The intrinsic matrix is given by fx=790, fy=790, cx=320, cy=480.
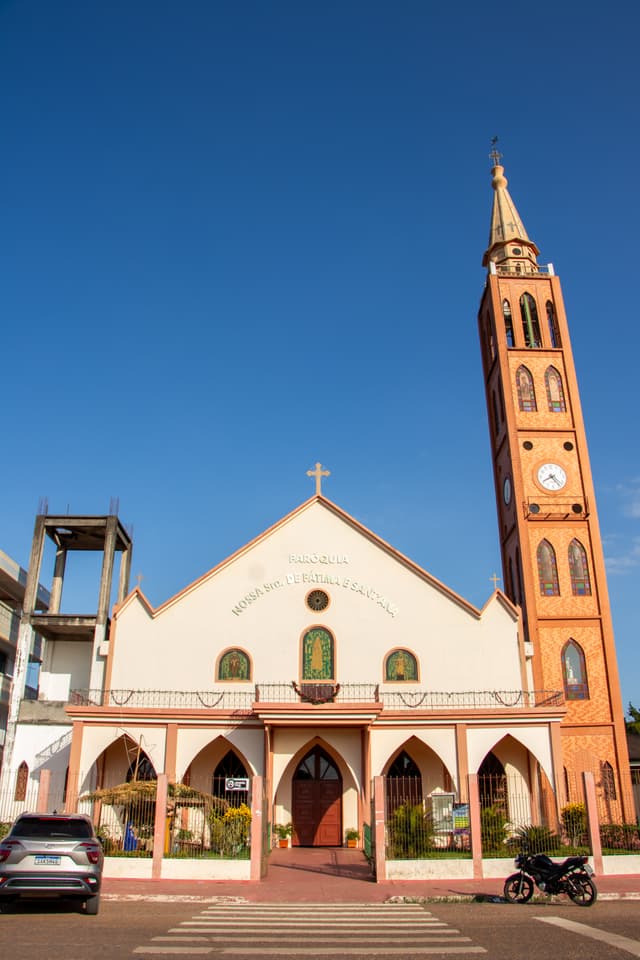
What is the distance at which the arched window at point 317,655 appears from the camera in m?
23.5

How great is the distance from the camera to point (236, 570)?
Result: 24.8 meters

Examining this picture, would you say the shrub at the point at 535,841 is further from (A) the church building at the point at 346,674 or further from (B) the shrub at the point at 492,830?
(A) the church building at the point at 346,674

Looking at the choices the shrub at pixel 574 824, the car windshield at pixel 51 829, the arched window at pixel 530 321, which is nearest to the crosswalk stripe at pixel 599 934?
the car windshield at pixel 51 829

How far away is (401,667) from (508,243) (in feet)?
61.0

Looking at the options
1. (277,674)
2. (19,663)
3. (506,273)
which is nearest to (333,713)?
(277,674)

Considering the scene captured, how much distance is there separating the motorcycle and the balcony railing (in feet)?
32.6

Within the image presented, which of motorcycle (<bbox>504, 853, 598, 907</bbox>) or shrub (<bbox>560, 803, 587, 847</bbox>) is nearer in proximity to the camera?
motorcycle (<bbox>504, 853, 598, 907</bbox>)

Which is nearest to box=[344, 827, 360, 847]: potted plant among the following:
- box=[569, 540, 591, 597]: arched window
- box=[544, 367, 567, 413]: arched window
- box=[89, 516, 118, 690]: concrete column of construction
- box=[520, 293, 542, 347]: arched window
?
box=[89, 516, 118, 690]: concrete column of construction

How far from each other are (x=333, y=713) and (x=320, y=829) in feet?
13.1

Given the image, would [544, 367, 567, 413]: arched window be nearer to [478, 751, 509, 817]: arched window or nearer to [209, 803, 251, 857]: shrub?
[478, 751, 509, 817]: arched window

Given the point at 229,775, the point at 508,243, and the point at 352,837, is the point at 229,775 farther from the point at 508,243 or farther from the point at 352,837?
the point at 508,243

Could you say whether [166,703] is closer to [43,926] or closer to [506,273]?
[43,926]

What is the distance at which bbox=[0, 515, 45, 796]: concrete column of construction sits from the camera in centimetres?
2439

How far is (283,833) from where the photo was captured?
21766mm
